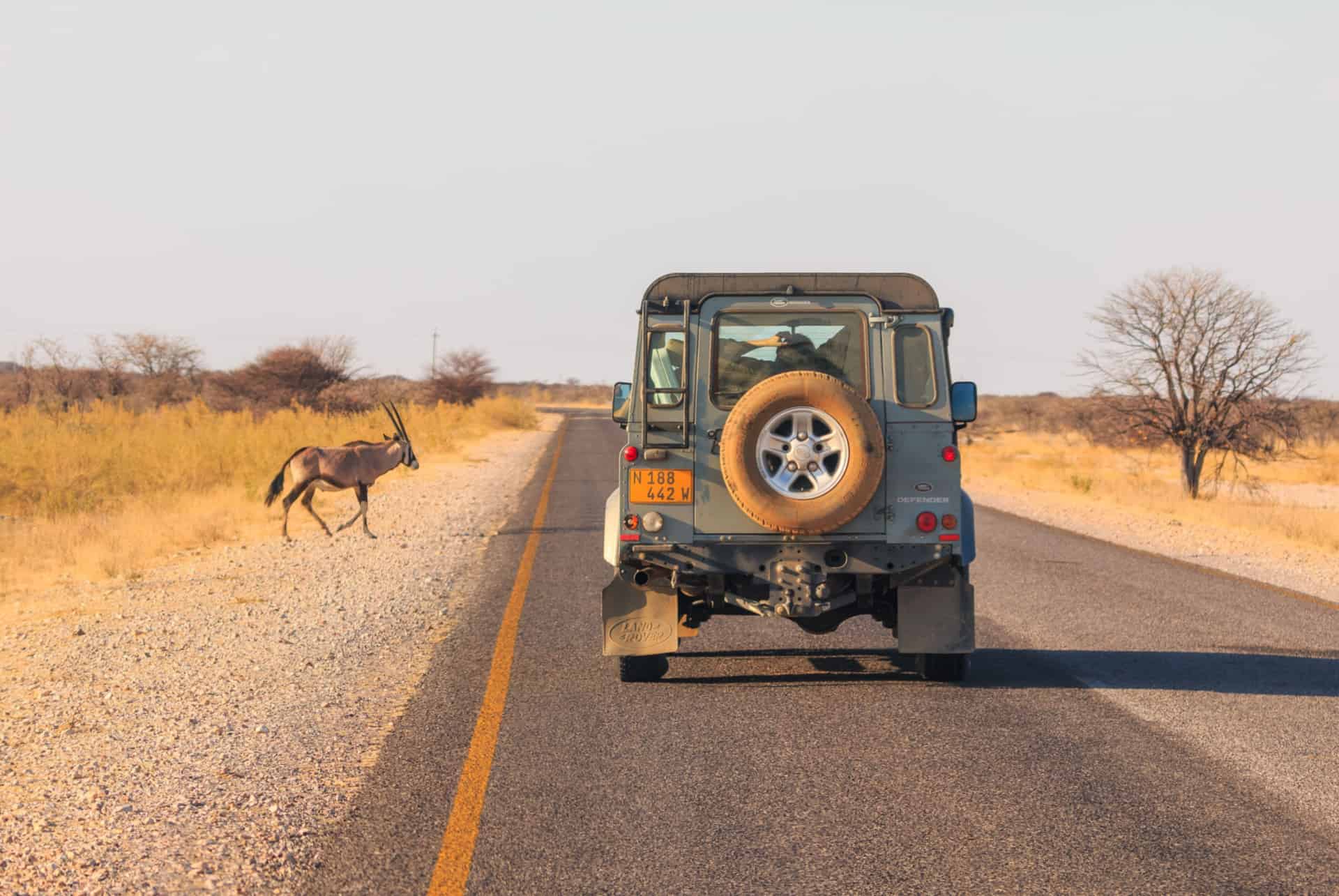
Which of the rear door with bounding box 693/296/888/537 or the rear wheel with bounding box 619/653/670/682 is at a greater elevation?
the rear door with bounding box 693/296/888/537

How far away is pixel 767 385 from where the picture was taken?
678 cm

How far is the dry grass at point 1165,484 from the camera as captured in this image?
19031mm

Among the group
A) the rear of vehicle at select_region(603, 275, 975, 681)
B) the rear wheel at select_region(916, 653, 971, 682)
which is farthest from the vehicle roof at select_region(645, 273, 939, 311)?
the rear wheel at select_region(916, 653, 971, 682)

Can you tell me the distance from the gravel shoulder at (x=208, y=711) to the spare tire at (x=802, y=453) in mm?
2368

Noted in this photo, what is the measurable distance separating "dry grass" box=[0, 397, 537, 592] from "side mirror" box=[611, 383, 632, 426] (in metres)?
7.24

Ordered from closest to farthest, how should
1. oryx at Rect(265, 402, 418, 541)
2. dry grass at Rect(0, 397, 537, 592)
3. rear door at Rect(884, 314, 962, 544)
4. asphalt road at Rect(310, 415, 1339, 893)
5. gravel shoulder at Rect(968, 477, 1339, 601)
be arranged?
1. asphalt road at Rect(310, 415, 1339, 893)
2. rear door at Rect(884, 314, 962, 544)
3. gravel shoulder at Rect(968, 477, 1339, 601)
4. dry grass at Rect(0, 397, 537, 592)
5. oryx at Rect(265, 402, 418, 541)

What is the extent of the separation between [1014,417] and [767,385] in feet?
243

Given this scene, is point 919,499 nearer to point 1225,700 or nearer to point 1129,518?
point 1225,700

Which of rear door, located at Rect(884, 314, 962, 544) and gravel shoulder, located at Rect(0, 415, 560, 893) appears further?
rear door, located at Rect(884, 314, 962, 544)

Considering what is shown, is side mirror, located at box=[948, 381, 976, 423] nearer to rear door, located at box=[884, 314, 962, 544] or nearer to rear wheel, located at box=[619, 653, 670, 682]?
rear door, located at box=[884, 314, 962, 544]

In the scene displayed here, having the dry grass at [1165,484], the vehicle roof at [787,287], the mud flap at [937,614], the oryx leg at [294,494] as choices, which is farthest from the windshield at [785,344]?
the dry grass at [1165,484]

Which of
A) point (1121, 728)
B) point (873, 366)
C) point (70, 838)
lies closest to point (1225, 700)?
point (1121, 728)

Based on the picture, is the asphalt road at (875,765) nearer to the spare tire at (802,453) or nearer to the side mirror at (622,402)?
the spare tire at (802,453)

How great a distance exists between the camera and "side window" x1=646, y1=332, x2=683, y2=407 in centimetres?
725
